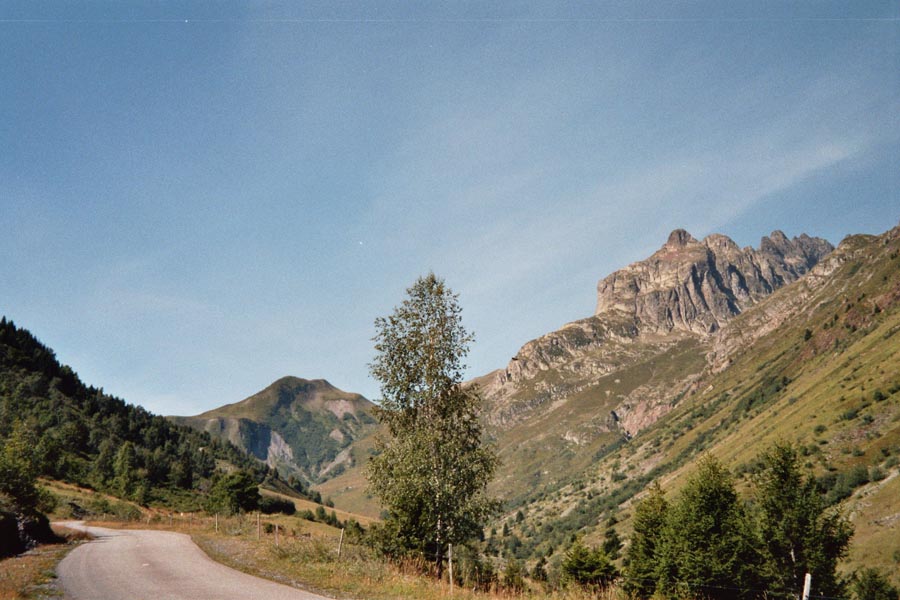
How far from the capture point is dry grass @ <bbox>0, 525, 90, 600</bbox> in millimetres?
20000

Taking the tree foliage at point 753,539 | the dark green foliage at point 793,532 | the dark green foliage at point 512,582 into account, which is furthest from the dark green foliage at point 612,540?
the dark green foliage at point 512,582

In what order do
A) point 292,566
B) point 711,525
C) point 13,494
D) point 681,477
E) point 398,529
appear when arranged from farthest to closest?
1. point 681,477
2. point 711,525
3. point 13,494
4. point 398,529
5. point 292,566

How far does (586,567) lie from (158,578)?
45.5 metres

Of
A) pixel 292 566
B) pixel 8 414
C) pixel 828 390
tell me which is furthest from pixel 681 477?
pixel 8 414

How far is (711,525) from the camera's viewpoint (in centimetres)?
5325

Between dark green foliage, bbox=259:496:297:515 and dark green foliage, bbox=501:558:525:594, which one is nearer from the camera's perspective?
dark green foliage, bbox=501:558:525:594

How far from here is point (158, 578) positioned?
2456 cm

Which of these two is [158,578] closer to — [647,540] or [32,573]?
[32,573]

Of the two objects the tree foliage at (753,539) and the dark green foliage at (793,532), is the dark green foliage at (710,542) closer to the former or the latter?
the tree foliage at (753,539)

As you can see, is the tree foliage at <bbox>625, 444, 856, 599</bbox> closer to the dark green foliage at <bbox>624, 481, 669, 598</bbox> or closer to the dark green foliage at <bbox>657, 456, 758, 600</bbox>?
the dark green foliage at <bbox>657, 456, 758, 600</bbox>

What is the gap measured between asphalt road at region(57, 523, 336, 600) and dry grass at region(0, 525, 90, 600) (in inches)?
22.9

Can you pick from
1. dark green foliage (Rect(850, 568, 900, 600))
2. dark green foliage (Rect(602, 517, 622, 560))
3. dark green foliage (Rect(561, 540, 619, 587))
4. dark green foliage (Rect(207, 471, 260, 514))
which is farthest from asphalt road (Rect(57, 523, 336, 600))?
dark green foliage (Rect(602, 517, 622, 560))

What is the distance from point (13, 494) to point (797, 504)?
74.5 metres

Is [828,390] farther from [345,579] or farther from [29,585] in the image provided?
[29,585]
